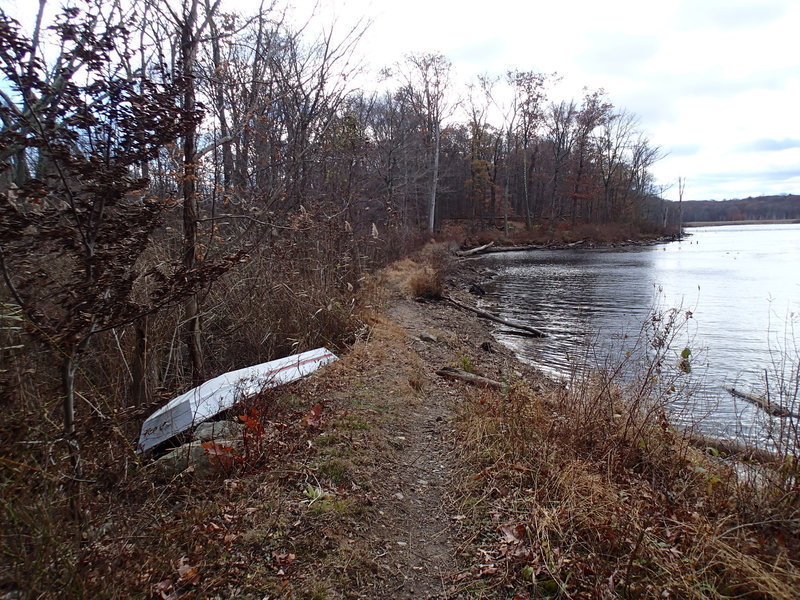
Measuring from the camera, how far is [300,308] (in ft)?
22.7

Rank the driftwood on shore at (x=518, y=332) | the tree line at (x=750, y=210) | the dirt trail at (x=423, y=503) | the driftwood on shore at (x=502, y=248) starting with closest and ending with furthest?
the dirt trail at (x=423, y=503)
the driftwood on shore at (x=518, y=332)
the driftwood on shore at (x=502, y=248)
the tree line at (x=750, y=210)

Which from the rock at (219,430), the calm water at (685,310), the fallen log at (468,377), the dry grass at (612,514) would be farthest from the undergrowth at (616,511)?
the rock at (219,430)

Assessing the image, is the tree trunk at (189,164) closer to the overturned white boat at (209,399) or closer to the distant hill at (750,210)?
the overturned white boat at (209,399)

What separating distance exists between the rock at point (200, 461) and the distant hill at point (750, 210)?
146 metres

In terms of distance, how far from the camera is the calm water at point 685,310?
7161 millimetres

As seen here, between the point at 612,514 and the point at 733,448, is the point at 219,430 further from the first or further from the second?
the point at 733,448

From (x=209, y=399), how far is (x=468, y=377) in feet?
11.7

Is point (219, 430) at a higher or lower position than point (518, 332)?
higher

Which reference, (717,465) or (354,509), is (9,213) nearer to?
(354,509)

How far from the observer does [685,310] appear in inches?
464

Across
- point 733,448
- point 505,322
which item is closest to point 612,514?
point 733,448

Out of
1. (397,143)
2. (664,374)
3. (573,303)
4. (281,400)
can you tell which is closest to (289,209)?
(281,400)

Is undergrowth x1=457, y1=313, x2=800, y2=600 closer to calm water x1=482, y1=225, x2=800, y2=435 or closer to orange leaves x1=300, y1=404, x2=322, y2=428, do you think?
calm water x1=482, y1=225, x2=800, y2=435

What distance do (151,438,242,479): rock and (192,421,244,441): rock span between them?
265mm
